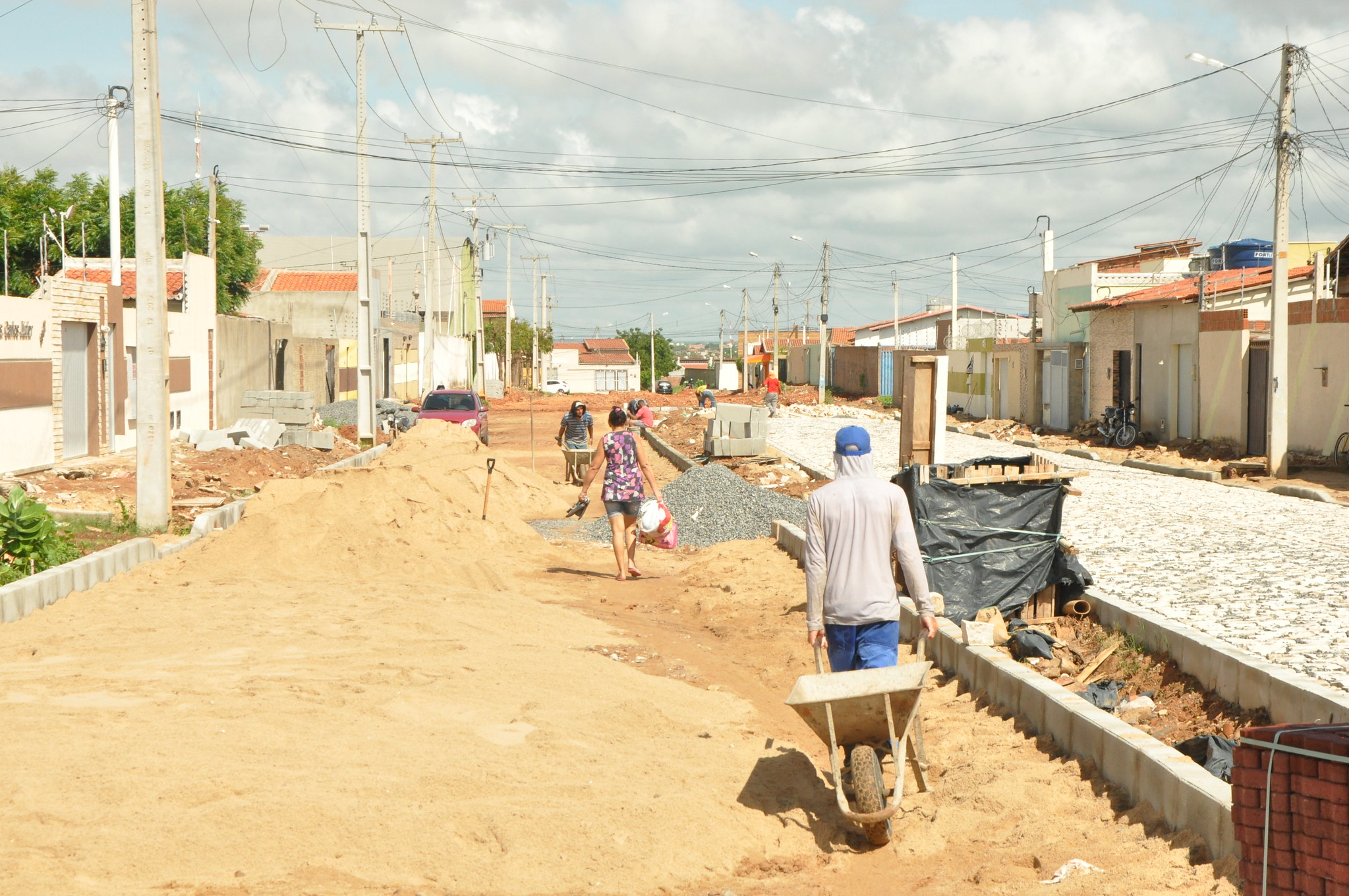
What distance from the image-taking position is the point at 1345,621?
952 cm

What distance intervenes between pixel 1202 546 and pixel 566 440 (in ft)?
42.6

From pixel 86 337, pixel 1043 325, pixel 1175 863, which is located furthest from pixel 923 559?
pixel 1043 325

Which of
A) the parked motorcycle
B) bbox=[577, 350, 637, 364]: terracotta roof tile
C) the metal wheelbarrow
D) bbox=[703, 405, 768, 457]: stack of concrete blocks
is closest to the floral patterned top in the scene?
the metal wheelbarrow

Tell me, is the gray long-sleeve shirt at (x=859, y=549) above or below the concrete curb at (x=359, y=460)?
A: above

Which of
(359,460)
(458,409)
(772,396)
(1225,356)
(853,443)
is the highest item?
(1225,356)

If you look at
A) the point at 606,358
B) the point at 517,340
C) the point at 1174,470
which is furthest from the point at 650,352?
the point at 1174,470

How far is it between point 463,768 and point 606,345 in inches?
6858

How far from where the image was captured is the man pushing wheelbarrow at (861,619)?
605 cm

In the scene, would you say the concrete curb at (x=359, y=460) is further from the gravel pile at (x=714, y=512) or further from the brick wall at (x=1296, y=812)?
the brick wall at (x=1296, y=812)

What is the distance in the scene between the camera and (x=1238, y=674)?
25.6ft

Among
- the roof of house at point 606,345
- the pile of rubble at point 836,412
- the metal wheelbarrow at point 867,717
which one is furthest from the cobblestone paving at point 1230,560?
the roof of house at point 606,345

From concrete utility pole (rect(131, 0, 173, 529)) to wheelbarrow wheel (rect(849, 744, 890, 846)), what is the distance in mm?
11592

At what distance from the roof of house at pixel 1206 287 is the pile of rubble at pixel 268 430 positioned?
72.6ft

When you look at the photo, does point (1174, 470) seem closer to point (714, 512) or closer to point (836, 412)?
point (714, 512)
